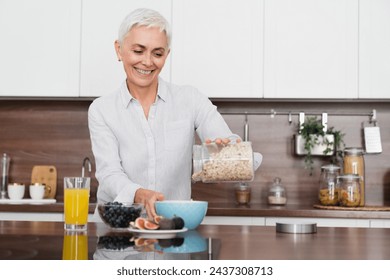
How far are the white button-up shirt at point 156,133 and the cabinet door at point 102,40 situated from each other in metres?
1.07

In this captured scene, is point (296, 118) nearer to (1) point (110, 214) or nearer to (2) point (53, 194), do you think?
(2) point (53, 194)

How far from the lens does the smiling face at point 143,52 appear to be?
2154 millimetres

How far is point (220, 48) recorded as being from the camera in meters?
3.41

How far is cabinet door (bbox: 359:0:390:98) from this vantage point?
3355mm

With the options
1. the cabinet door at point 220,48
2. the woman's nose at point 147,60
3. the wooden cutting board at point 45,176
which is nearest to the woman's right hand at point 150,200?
the woman's nose at point 147,60

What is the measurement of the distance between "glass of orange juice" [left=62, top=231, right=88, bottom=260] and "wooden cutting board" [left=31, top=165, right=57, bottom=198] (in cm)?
214

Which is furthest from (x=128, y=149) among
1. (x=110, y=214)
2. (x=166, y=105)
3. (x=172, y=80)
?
(x=172, y=80)

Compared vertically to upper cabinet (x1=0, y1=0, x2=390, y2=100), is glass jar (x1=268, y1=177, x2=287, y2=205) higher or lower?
lower

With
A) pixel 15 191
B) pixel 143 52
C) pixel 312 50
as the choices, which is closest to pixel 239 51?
pixel 312 50

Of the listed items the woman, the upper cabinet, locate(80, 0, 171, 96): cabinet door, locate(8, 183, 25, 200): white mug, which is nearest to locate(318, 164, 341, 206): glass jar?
the upper cabinet

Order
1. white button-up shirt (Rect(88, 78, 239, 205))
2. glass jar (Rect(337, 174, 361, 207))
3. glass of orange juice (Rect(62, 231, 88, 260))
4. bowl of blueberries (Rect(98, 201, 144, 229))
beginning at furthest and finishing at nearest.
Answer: glass jar (Rect(337, 174, 361, 207)) < white button-up shirt (Rect(88, 78, 239, 205)) < bowl of blueberries (Rect(98, 201, 144, 229)) < glass of orange juice (Rect(62, 231, 88, 260))

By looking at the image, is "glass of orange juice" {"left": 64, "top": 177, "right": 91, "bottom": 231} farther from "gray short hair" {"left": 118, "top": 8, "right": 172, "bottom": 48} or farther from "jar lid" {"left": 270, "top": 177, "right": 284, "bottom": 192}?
"jar lid" {"left": 270, "top": 177, "right": 284, "bottom": 192}

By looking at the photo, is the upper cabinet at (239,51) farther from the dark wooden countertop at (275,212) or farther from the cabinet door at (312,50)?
the dark wooden countertop at (275,212)
